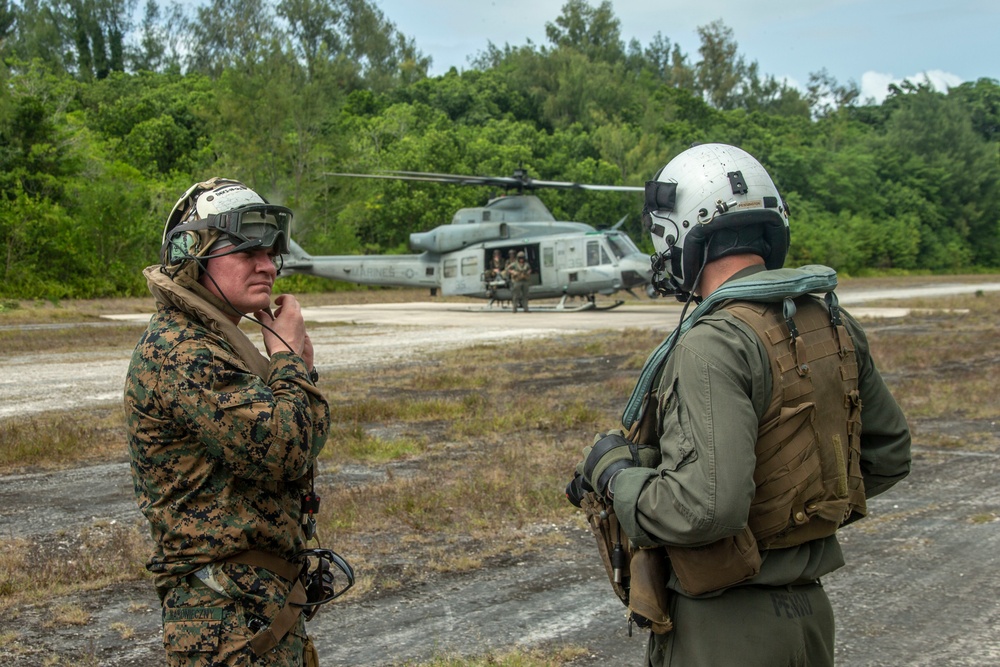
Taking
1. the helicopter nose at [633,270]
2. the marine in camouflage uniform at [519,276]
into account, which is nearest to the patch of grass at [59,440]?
the helicopter nose at [633,270]

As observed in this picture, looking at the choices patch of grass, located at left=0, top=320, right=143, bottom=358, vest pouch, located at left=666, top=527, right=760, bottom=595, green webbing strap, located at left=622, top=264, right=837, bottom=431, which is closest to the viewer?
vest pouch, located at left=666, top=527, right=760, bottom=595

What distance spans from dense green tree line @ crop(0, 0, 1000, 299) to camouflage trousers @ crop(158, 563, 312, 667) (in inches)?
915

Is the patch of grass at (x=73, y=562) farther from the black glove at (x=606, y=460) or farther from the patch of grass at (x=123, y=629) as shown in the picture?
the black glove at (x=606, y=460)

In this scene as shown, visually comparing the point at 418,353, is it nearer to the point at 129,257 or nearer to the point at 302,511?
the point at 302,511

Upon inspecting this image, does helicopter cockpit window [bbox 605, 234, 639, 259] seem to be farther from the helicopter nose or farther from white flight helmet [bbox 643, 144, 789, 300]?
white flight helmet [bbox 643, 144, 789, 300]

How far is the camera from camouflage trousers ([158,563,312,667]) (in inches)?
88.2

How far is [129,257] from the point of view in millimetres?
31594

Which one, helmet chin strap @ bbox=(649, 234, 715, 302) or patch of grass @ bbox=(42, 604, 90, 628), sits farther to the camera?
patch of grass @ bbox=(42, 604, 90, 628)

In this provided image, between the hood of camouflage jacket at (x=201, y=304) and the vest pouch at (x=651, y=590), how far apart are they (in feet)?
3.38

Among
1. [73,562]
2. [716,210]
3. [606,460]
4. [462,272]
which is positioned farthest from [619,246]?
[606,460]

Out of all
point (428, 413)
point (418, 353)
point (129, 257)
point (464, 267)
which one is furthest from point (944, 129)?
point (428, 413)

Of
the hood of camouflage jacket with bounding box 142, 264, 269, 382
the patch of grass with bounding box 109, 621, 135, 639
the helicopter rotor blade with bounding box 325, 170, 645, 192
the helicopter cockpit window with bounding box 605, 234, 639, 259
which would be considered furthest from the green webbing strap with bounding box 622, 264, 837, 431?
the helicopter cockpit window with bounding box 605, 234, 639, 259

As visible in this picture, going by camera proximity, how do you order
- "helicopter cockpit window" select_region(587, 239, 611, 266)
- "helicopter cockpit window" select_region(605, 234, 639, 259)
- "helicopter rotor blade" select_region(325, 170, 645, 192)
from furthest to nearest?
"helicopter cockpit window" select_region(605, 234, 639, 259), "helicopter cockpit window" select_region(587, 239, 611, 266), "helicopter rotor blade" select_region(325, 170, 645, 192)

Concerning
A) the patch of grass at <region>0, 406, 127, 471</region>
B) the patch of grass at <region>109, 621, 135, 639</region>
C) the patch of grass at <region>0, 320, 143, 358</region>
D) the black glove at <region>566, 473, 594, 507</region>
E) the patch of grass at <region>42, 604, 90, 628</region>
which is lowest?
the patch of grass at <region>109, 621, 135, 639</region>
